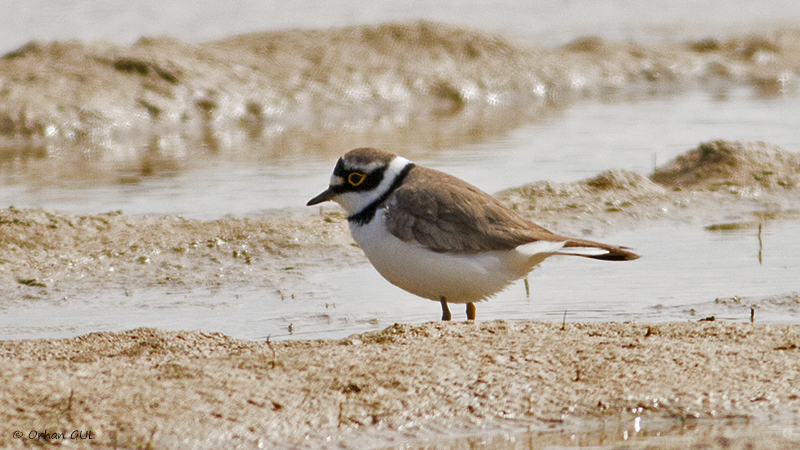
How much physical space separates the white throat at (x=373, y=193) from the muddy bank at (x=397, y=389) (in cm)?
101

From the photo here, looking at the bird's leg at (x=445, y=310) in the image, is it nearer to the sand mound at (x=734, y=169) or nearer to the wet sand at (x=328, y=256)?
the wet sand at (x=328, y=256)

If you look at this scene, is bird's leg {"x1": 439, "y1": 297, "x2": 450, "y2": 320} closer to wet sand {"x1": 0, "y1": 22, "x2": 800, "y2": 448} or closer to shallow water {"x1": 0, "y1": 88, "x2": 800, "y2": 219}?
wet sand {"x1": 0, "y1": 22, "x2": 800, "y2": 448}

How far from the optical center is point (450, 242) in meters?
5.04

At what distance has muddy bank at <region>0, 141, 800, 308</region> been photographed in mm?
6602

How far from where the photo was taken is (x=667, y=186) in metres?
8.92

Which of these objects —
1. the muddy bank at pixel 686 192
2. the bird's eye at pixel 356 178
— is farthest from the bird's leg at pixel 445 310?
the muddy bank at pixel 686 192

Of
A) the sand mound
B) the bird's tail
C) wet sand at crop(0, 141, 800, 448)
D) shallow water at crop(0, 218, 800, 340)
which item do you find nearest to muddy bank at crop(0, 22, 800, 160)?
the sand mound

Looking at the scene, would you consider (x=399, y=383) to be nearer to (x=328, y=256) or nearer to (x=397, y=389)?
(x=397, y=389)

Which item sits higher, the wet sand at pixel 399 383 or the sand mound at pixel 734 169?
the sand mound at pixel 734 169

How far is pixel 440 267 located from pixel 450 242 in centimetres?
13

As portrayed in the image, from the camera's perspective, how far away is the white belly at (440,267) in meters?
5.02

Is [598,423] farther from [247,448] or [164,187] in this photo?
[164,187]

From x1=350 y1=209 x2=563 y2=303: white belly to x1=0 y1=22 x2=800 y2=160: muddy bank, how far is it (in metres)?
6.52

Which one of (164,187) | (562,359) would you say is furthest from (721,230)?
(164,187)
